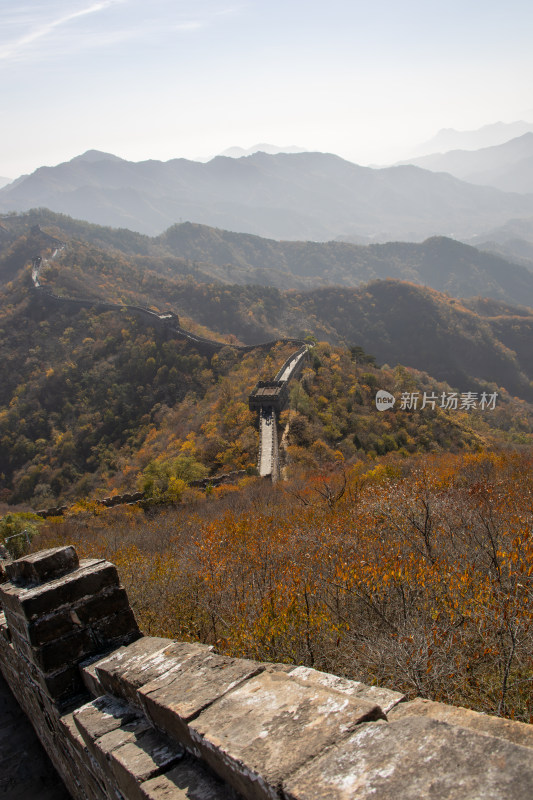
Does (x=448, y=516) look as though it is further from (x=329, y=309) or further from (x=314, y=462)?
(x=329, y=309)

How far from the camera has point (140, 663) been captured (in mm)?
3248

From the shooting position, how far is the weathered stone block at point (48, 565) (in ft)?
12.7

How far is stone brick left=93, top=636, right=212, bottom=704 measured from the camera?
9.94 ft

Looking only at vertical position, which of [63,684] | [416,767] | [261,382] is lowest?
[63,684]

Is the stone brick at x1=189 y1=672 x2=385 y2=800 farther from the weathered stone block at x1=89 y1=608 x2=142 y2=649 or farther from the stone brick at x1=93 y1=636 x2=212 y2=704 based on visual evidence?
the weathered stone block at x1=89 y1=608 x2=142 y2=649

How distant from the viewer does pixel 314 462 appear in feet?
88.2

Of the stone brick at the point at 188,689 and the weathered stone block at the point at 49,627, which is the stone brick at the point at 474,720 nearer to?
the stone brick at the point at 188,689

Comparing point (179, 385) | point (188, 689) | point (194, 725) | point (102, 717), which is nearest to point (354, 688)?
point (194, 725)

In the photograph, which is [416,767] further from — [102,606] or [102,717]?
[102,606]

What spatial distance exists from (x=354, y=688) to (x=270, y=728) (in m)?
0.56

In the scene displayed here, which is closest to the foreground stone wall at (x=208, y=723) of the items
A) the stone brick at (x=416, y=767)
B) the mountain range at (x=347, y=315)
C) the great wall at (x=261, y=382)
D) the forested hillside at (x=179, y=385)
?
the stone brick at (x=416, y=767)

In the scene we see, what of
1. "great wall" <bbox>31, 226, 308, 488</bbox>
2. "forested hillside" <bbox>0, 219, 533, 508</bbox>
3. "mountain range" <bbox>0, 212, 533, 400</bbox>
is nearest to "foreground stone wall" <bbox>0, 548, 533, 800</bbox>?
"forested hillside" <bbox>0, 219, 533, 508</bbox>

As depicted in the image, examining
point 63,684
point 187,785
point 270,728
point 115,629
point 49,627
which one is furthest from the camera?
point 115,629

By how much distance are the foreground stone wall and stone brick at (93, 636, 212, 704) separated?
12 millimetres
